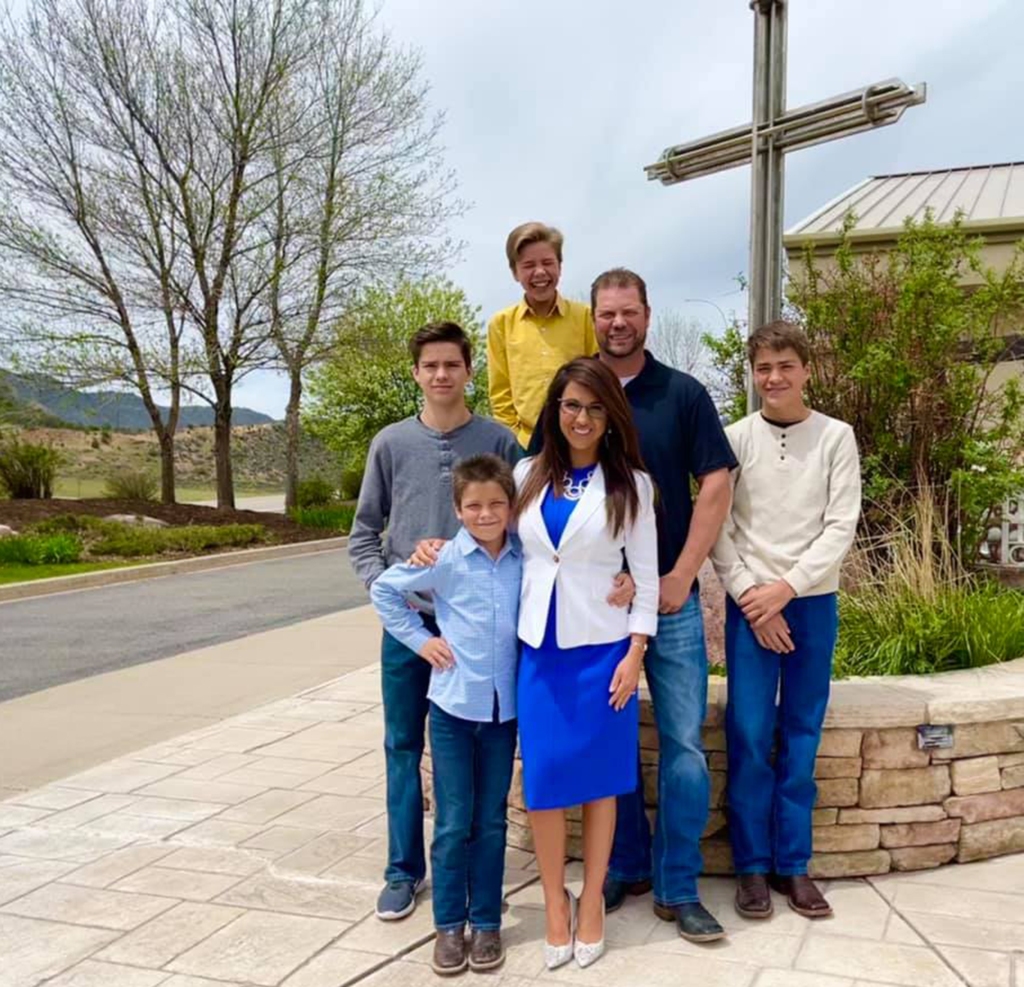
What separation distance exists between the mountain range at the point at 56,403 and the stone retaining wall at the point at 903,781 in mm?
19478

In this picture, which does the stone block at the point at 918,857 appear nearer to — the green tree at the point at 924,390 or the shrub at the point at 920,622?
the shrub at the point at 920,622

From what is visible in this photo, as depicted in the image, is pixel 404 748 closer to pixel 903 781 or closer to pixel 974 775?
pixel 903 781

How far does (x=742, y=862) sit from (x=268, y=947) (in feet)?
4.95

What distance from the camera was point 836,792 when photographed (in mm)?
A: 3416

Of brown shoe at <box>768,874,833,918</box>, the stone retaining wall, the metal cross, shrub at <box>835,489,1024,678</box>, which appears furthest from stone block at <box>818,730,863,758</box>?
the metal cross

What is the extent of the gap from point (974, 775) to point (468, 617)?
1.95 meters

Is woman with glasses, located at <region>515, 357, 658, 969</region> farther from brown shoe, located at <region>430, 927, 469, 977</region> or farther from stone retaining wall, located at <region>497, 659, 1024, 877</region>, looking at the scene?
stone retaining wall, located at <region>497, 659, 1024, 877</region>

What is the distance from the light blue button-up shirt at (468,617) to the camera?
9.34 ft

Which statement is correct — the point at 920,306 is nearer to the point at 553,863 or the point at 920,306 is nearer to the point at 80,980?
the point at 553,863

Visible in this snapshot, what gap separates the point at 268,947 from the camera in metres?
2.99

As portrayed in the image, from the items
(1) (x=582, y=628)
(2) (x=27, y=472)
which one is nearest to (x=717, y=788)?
(1) (x=582, y=628)

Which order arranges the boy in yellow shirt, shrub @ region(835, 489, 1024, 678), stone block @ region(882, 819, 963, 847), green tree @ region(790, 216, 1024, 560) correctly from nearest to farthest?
the boy in yellow shirt < stone block @ region(882, 819, 963, 847) < shrub @ region(835, 489, 1024, 678) < green tree @ region(790, 216, 1024, 560)

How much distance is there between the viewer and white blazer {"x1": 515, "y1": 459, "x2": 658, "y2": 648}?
278cm

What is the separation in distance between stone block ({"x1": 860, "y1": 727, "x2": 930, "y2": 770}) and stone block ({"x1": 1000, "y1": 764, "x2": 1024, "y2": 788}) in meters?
0.34
